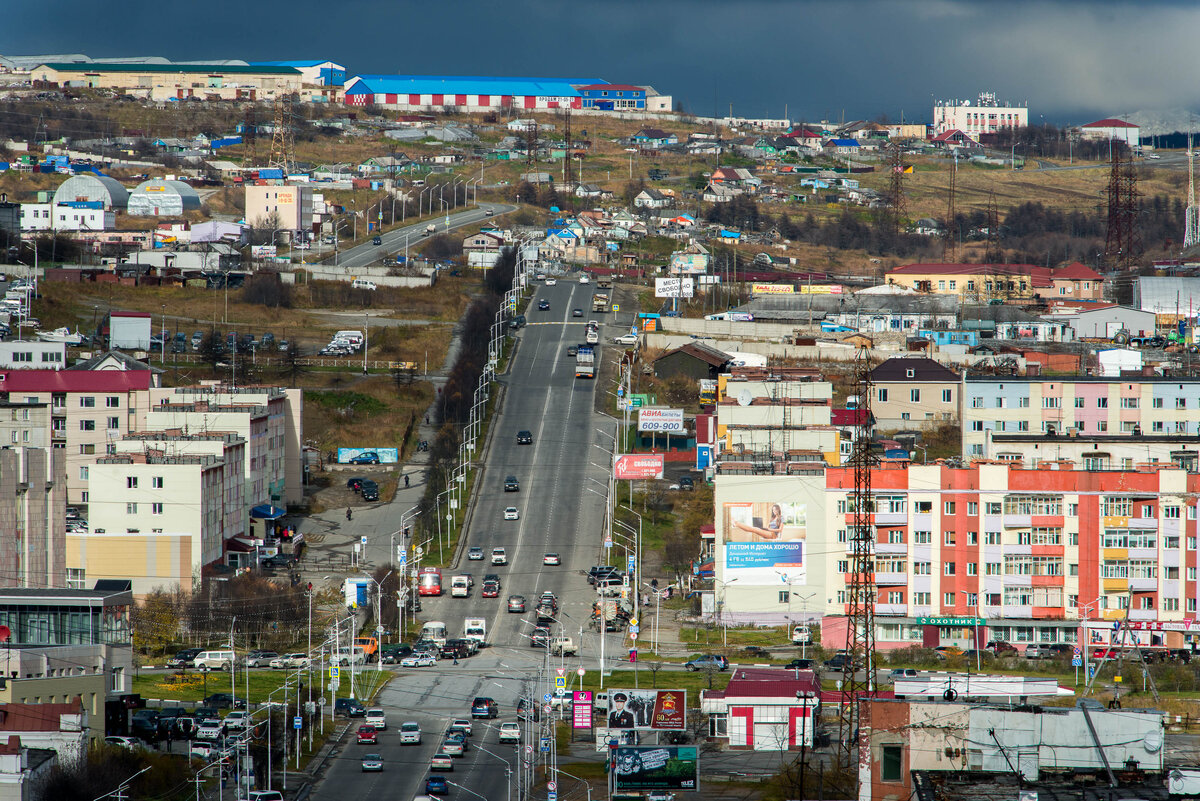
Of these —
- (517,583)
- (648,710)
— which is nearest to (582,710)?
(648,710)

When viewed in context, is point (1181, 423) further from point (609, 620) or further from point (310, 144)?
point (310, 144)

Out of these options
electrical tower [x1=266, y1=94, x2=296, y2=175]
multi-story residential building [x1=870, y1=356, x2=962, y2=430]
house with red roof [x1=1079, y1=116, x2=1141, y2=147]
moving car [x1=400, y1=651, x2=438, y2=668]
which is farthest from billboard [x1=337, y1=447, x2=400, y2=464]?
house with red roof [x1=1079, y1=116, x2=1141, y2=147]

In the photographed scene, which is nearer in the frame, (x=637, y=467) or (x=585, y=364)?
(x=637, y=467)

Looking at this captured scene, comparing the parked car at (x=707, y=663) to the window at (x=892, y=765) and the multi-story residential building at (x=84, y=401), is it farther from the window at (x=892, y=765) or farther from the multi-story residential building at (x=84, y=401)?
the multi-story residential building at (x=84, y=401)

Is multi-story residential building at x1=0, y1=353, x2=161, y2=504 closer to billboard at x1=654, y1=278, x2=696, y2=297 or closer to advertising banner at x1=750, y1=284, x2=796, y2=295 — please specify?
billboard at x1=654, y1=278, x2=696, y2=297

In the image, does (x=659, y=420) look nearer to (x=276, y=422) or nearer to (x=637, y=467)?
(x=637, y=467)

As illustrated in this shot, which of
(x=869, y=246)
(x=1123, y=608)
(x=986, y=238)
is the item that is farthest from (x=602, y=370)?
(x=986, y=238)

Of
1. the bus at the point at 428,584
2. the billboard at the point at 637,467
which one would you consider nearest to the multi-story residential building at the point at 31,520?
the bus at the point at 428,584
